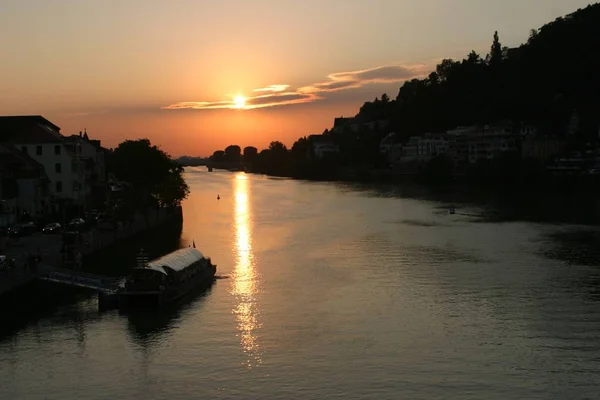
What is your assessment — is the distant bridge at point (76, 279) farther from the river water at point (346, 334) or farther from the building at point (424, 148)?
the building at point (424, 148)

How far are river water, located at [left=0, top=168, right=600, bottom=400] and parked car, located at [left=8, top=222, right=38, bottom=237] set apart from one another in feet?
40.4

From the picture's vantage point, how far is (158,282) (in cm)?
3506

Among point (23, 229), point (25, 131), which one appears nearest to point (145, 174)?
point (25, 131)

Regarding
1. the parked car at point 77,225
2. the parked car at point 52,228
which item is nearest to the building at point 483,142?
the parked car at point 77,225

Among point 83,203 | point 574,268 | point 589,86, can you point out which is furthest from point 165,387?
point 589,86

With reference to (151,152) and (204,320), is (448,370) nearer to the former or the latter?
(204,320)

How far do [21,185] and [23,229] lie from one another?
809cm

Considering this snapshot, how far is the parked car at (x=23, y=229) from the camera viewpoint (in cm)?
4801

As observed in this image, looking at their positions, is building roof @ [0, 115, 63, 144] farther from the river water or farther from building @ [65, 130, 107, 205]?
the river water

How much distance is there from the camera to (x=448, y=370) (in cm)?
2611

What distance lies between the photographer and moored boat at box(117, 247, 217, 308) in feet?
113

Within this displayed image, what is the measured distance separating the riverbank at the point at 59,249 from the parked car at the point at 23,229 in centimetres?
72

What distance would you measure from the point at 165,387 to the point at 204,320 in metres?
8.21

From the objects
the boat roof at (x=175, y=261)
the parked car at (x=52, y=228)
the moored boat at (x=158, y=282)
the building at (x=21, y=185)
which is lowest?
the moored boat at (x=158, y=282)
